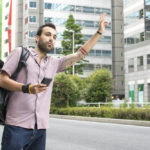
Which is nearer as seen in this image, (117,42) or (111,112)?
(111,112)

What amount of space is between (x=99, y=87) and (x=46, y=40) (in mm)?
29292

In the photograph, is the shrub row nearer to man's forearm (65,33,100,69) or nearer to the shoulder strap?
man's forearm (65,33,100,69)

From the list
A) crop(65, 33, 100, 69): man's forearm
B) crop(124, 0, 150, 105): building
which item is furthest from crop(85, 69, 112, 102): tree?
crop(65, 33, 100, 69): man's forearm

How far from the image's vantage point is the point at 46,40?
3570mm

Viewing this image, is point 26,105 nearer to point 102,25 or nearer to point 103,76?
point 102,25

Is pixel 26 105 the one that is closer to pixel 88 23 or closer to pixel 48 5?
pixel 48 5

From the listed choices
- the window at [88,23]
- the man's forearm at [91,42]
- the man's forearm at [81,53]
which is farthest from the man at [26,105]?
the window at [88,23]

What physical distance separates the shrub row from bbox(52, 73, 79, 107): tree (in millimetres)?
1478

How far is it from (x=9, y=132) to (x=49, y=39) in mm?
870

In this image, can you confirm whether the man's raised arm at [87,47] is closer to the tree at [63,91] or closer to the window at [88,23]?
the tree at [63,91]

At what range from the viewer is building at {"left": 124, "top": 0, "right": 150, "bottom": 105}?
4888 cm

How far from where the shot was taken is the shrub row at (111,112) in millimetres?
18609

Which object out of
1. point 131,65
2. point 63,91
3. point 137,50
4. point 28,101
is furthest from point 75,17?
point 28,101

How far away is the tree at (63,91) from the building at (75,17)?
154 feet
